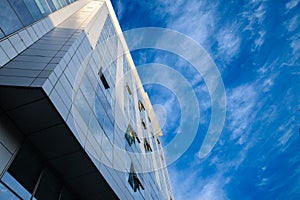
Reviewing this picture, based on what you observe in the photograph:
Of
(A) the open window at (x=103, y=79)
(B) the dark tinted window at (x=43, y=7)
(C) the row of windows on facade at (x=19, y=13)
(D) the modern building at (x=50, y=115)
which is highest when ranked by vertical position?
(B) the dark tinted window at (x=43, y=7)

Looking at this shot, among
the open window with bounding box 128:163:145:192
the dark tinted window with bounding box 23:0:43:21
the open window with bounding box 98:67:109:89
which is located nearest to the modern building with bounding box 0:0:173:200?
the dark tinted window with bounding box 23:0:43:21

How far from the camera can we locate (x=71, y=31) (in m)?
14.4

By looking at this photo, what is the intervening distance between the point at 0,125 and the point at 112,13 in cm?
2680

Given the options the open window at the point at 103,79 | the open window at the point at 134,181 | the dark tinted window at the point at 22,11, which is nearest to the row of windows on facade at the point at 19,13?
the dark tinted window at the point at 22,11

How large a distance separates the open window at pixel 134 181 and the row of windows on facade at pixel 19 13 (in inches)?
467

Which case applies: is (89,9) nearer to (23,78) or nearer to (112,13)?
(112,13)

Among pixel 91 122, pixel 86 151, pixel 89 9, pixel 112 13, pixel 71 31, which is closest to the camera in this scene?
pixel 86 151

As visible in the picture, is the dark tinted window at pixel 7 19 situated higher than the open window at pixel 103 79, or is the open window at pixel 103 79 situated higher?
the open window at pixel 103 79

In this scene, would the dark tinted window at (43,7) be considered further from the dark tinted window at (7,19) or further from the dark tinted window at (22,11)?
the dark tinted window at (7,19)

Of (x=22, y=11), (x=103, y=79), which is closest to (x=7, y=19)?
(x=22, y=11)

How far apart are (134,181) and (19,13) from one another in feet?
44.3

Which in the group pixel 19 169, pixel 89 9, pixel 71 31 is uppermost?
pixel 89 9

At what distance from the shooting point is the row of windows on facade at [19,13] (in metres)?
9.84

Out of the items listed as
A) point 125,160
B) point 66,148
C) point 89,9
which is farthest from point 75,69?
point 89,9
